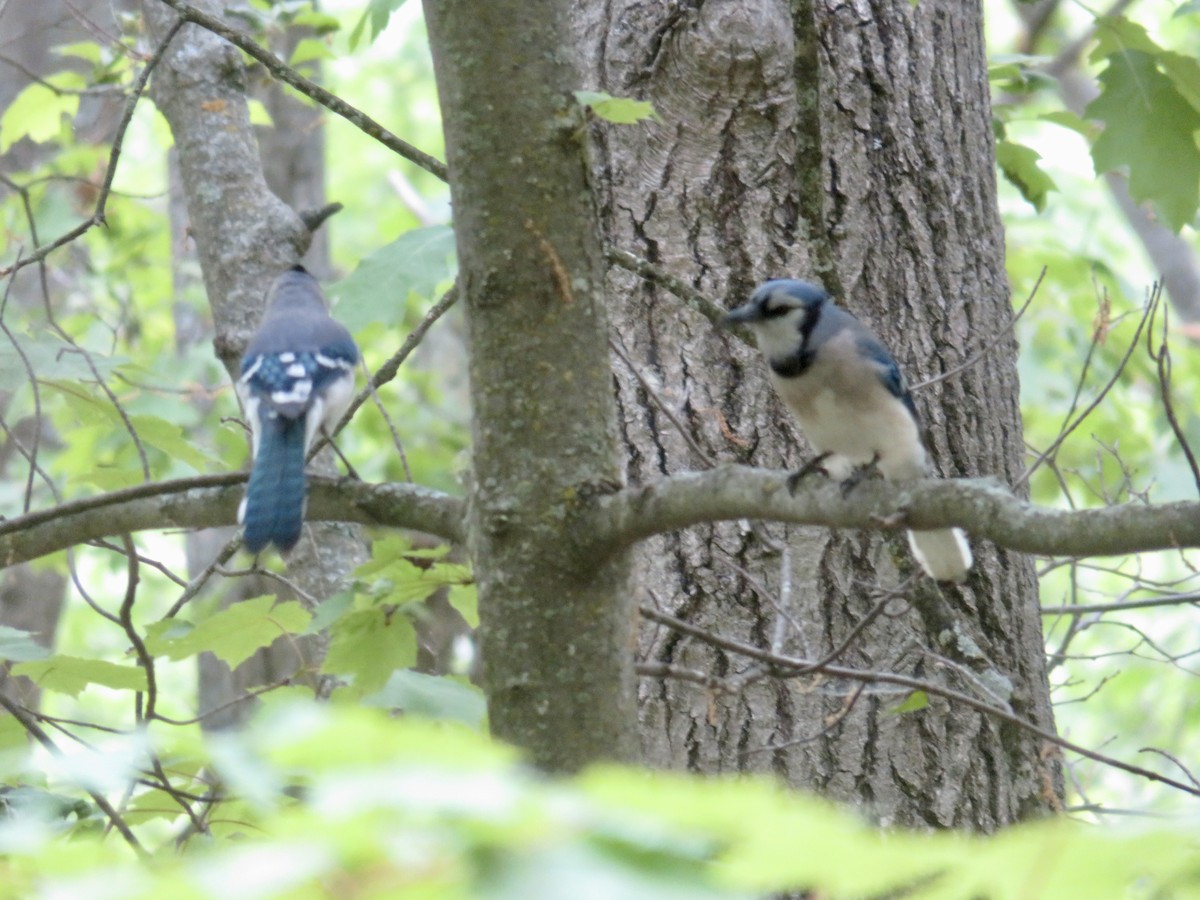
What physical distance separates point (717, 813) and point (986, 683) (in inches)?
63.9

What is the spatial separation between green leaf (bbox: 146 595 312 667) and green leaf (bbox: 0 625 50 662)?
0.66 ft

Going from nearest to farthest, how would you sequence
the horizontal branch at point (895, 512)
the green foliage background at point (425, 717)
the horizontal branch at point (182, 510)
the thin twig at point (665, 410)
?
the green foliage background at point (425, 717)
the horizontal branch at point (895, 512)
the thin twig at point (665, 410)
the horizontal branch at point (182, 510)

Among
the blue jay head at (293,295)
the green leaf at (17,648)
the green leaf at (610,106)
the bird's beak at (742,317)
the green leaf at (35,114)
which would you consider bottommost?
the green leaf at (17,648)

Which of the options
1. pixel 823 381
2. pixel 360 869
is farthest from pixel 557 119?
pixel 360 869

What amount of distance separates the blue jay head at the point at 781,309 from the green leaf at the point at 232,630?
3.41 feet

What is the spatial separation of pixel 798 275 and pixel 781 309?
28cm

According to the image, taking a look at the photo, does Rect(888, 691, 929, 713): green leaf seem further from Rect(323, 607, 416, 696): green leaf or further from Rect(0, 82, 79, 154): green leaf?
Rect(0, 82, 79, 154): green leaf

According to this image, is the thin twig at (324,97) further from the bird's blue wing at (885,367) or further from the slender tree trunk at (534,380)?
the bird's blue wing at (885,367)

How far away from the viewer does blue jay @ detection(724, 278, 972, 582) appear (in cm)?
252

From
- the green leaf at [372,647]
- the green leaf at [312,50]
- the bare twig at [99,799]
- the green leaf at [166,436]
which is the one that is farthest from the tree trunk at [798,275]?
the green leaf at [312,50]

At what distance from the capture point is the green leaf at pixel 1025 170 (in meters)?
3.46

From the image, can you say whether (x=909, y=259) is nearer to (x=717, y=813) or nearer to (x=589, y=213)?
(x=589, y=213)

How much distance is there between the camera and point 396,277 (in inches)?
120

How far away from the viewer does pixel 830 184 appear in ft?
8.89
